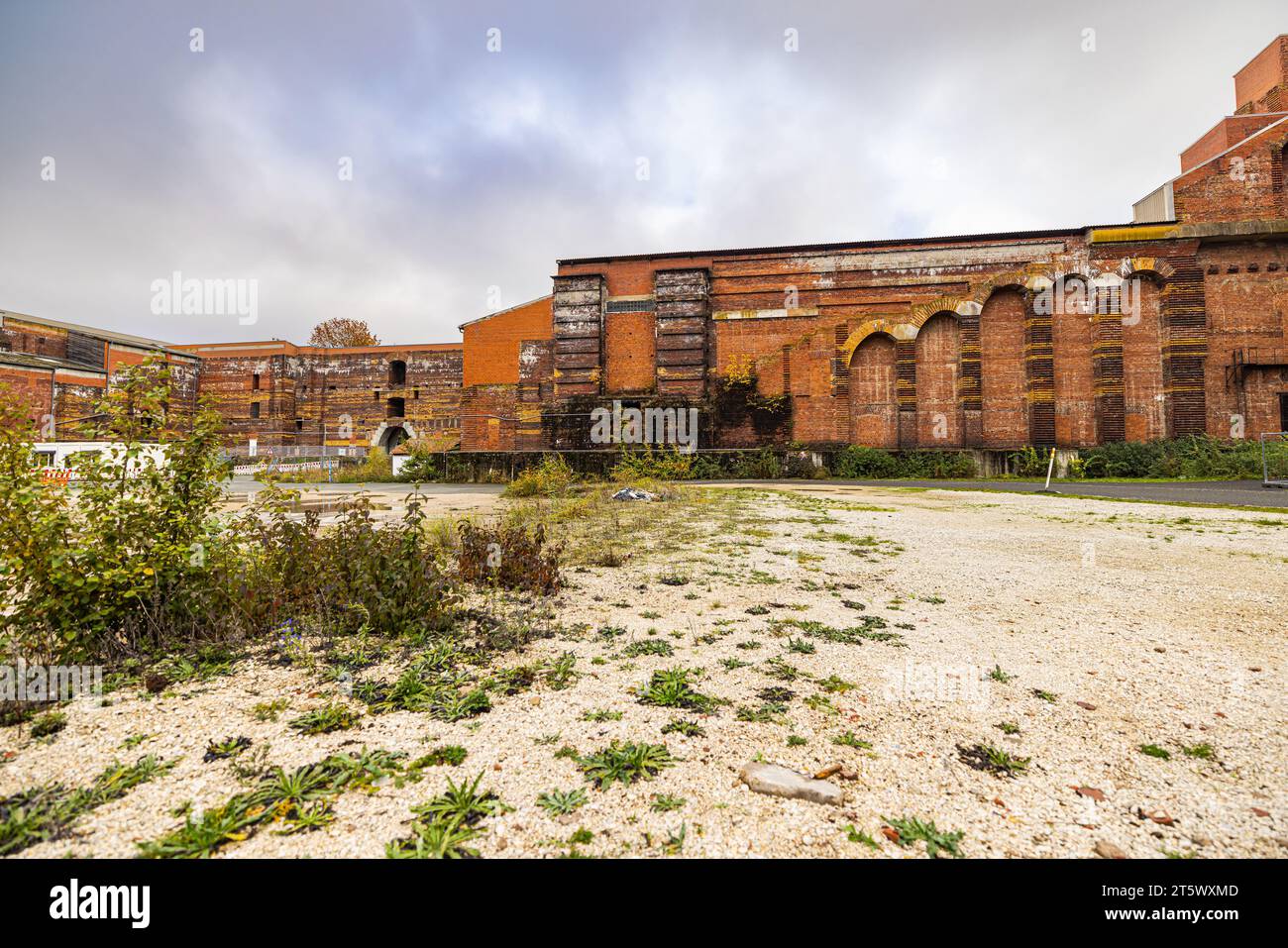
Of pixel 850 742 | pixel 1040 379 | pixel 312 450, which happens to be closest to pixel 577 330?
pixel 1040 379

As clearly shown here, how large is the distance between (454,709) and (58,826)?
1.25 metres

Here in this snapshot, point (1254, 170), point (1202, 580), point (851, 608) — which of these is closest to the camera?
point (851, 608)

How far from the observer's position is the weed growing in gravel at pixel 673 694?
2498 millimetres

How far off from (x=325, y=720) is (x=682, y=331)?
2398cm

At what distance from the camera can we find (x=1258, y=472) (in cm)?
1523

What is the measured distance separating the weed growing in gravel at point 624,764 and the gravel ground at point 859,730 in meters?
0.05

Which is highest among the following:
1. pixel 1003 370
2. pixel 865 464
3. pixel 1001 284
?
pixel 1001 284

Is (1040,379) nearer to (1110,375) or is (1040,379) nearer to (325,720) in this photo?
(1110,375)

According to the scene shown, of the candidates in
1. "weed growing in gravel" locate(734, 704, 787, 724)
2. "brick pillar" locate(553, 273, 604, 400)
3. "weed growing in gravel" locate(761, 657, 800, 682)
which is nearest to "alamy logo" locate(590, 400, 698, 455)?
"brick pillar" locate(553, 273, 604, 400)

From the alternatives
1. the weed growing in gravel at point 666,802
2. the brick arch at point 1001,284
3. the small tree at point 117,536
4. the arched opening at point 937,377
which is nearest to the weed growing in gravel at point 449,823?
the weed growing in gravel at point 666,802

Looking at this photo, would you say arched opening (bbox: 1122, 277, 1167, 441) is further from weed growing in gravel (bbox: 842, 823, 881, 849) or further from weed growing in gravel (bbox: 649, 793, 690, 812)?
weed growing in gravel (bbox: 649, 793, 690, 812)

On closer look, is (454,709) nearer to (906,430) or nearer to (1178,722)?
(1178,722)

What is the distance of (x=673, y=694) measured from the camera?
2564mm

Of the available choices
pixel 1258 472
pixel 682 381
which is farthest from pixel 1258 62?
pixel 682 381
